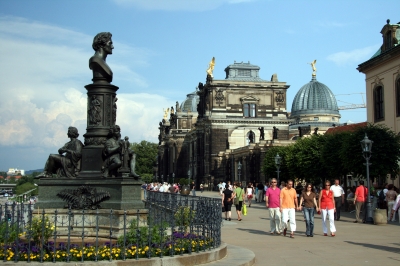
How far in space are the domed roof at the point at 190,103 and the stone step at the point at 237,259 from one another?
11646 centimetres

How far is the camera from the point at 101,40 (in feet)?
46.9

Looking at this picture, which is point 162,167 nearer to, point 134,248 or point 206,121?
point 206,121

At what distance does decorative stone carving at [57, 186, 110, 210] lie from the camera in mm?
13000

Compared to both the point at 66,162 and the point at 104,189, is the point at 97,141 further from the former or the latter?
the point at 104,189

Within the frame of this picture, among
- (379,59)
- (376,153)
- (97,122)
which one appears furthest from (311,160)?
(97,122)

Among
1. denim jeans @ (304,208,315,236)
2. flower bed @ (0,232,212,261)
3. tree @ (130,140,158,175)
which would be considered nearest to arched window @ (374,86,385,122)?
denim jeans @ (304,208,315,236)

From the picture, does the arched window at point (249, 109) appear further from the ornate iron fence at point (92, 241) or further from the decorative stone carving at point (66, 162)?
the ornate iron fence at point (92, 241)

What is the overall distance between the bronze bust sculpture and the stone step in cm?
513

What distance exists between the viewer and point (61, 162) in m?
13.5

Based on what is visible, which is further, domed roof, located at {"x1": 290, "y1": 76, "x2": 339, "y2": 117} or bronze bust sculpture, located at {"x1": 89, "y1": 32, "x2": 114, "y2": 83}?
domed roof, located at {"x1": 290, "y1": 76, "x2": 339, "y2": 117}

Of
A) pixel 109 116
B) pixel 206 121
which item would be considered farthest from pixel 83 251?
pixel 206 121

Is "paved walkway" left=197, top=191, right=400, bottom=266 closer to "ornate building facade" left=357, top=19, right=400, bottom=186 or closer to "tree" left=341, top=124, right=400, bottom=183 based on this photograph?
"tree" left=341, top=124, right=400, bottom=183

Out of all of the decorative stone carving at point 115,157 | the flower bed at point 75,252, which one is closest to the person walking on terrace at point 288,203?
the decorative stone carving at point 115,157

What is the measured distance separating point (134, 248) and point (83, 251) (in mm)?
930
